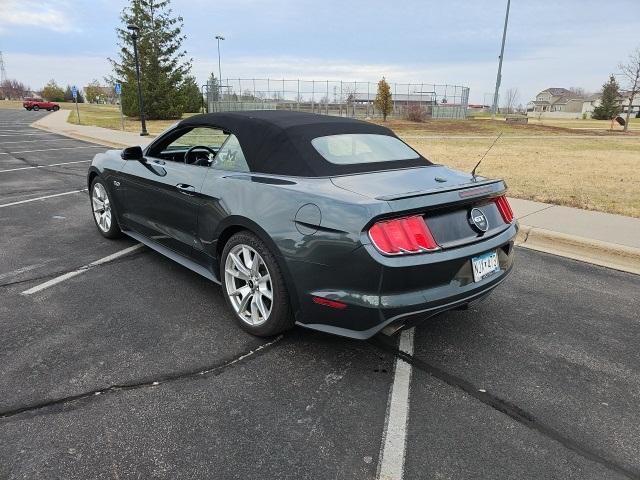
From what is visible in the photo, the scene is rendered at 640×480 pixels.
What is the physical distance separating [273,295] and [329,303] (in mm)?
464

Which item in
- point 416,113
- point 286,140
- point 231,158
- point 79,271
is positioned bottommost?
point 79,271

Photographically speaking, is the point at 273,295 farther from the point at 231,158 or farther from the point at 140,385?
the point at 231,158

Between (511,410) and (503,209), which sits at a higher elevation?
(503,209)

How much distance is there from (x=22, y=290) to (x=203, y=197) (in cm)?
192

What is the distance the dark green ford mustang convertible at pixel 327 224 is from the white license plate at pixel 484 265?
1cm

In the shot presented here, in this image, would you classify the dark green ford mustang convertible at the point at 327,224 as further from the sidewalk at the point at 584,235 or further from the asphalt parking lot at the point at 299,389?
the sidewalk at the point at 584,235

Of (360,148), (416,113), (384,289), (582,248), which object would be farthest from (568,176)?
(416,113)

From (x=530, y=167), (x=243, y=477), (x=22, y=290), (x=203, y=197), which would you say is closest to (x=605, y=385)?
(x=243, y=477)

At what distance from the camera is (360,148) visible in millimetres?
3691

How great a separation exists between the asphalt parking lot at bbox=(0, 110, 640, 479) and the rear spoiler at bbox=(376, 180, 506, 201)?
1.05 metres

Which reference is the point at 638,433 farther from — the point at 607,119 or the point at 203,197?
the point at 607,119

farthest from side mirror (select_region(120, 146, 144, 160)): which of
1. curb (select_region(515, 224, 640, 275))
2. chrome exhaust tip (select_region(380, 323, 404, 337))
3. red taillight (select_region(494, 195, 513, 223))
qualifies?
curb (select_region(515, 224, 640, 275))

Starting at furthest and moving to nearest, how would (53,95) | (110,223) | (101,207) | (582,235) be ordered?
(53,95) < (582,235) < (101,207) < (110,223)

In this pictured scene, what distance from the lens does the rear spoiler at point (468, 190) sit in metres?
2.70
